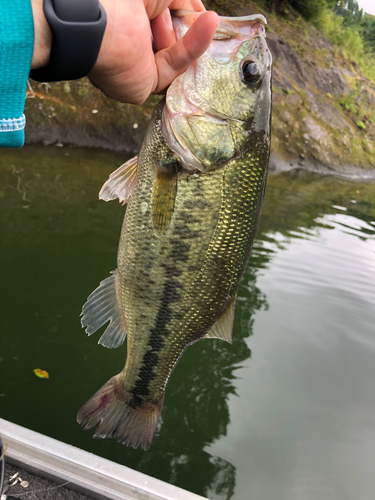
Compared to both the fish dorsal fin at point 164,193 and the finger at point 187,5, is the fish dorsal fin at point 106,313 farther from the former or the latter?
the finger at point 187,5

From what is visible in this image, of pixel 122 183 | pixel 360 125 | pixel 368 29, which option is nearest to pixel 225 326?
pixel 122 183

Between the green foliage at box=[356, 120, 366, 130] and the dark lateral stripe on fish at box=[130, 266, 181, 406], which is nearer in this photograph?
the dark lateral stripe on fish at box=[130, 266, 181, 406]

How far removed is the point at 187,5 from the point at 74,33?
0.62 meters

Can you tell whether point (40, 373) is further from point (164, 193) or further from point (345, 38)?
point (345, 38)

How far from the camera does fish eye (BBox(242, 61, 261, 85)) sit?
1.54 meters

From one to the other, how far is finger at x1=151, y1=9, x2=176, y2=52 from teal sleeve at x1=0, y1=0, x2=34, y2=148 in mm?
549

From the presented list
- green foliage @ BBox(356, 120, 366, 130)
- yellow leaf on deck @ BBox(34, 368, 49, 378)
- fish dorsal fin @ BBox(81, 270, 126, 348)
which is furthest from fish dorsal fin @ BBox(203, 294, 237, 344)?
green foliage @ BBox(356, 120, 366, 130)

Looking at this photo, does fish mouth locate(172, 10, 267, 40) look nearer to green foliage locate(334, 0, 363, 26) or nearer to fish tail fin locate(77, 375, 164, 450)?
fish tail fin locate(77, 375, 164, 450)

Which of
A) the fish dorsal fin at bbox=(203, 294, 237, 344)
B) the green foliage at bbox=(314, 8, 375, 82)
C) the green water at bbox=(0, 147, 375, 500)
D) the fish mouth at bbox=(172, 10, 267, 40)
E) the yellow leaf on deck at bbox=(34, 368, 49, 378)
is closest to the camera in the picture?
the fish mouth at bbox=(172, 10, 267, 40)

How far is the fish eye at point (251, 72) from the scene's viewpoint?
5.04 feet

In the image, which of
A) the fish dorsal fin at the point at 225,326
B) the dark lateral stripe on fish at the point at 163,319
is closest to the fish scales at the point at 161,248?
the dark lateral stripe on fish at the point at 163,319

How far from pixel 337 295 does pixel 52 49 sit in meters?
4.98

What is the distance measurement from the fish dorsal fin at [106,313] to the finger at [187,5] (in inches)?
43.3

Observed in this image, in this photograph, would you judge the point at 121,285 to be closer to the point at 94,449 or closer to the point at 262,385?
the point at 94,449
